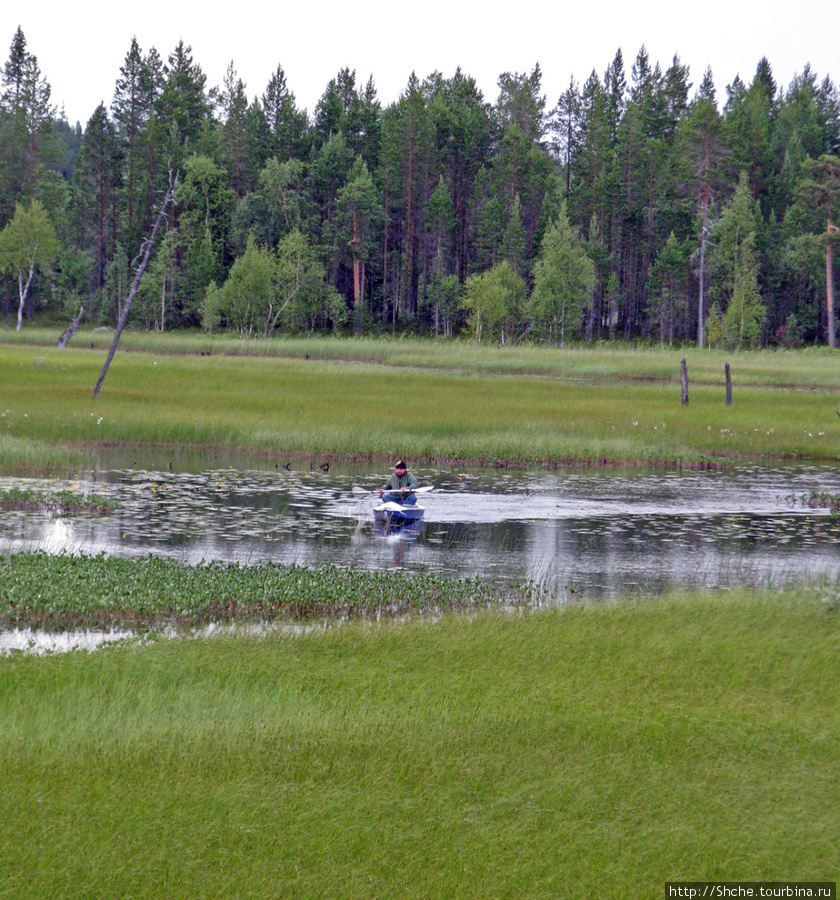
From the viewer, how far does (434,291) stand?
329 feet

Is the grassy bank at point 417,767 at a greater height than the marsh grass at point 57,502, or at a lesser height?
lesser

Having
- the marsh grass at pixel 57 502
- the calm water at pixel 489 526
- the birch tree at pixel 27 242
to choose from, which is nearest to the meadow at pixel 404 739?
the calm water at pixel 489 526

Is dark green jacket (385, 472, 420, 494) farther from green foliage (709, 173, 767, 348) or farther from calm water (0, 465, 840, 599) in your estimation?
green foliage (709, 173, 767, 348)

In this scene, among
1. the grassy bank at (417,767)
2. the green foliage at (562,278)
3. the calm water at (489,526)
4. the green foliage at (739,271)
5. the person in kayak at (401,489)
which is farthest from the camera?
the green foliage at (562,278)

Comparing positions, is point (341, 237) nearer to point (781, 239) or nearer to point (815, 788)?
point (781, 239)

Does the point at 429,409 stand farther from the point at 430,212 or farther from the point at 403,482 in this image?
the point at 430,212

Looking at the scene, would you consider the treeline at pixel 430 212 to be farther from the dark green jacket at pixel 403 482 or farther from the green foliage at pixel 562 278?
the dark green jacket at pixel 403 482

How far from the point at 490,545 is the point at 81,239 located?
11339 cm

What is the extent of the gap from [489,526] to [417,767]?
13282 mm

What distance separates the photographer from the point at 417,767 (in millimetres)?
8250

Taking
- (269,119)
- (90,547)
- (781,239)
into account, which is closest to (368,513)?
(90,547)

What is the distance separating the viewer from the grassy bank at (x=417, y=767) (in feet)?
22.3

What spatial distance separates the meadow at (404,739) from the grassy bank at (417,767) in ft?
0.08

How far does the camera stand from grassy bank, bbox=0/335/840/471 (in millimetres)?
32156
